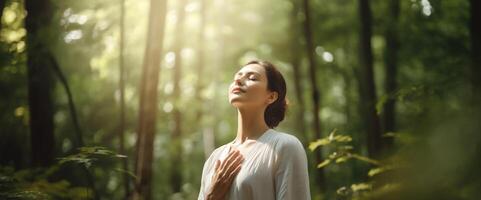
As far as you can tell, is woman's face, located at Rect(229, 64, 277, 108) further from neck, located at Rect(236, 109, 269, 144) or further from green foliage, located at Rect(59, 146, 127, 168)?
green foliage, located at Rect(59, 146, 127, 168)

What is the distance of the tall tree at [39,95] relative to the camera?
606 cm

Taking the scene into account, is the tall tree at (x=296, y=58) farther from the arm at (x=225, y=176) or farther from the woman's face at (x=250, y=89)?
the arm at (x=225, y=176)

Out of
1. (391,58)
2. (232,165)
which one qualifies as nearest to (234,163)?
(232,165)

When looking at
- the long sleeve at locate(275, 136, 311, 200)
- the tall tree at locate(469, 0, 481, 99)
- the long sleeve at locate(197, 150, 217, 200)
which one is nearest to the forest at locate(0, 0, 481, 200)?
the tall tree at locate(469, 0, 481, 99)

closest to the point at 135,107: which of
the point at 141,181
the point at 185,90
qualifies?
the point at 185,90

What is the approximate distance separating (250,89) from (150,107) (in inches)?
98.7

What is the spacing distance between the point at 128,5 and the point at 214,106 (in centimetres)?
475

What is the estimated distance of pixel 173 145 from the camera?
1028cm

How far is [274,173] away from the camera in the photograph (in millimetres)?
2766

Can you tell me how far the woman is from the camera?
2717 millimetres

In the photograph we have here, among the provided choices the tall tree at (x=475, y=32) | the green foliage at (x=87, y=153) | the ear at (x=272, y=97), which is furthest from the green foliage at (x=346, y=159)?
the green foliage at (x=87, y=153)

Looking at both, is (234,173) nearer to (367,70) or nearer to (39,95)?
(367,70)

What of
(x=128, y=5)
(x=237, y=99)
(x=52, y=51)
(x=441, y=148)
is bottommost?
(x=441, y=148)

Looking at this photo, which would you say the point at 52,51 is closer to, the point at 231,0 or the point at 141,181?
the point at 141,181
